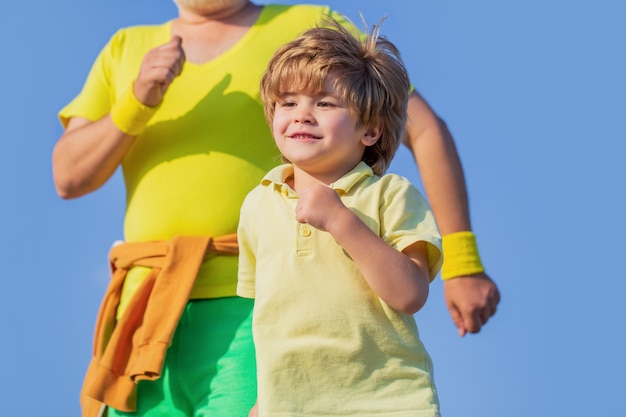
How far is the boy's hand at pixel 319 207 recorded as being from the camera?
7.43ft

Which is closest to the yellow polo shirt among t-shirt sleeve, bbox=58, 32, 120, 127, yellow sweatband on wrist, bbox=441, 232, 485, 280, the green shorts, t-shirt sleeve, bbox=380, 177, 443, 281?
t-shirt sleeve, bbox=380, 177, 443, 281

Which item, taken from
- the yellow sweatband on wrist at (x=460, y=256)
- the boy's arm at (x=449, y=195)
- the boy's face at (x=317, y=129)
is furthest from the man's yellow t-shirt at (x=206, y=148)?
the boy's face at (x=317, y=129)

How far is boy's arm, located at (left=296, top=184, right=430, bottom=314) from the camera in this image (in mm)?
2258

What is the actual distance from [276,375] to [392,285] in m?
0.31

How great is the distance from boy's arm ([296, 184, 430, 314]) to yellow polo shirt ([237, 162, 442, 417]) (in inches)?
2.1

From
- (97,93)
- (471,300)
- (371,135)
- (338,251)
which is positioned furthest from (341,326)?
(97,93)

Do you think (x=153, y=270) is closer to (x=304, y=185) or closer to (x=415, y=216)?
(x=304, y=185)

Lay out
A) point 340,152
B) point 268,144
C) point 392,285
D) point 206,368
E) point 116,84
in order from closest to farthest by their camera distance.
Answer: point 392,285, point 340,152, point 206,368, point 268,144, point 116,84

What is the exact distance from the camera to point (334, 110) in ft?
Answer: 7.91

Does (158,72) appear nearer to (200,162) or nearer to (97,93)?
(200,162)

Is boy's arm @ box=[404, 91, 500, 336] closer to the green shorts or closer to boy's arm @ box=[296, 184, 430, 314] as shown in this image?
the green shorts

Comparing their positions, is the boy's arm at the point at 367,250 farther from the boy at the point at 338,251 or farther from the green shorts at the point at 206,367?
the green shorts at the point at 206,367

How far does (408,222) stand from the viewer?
2350 millimetres

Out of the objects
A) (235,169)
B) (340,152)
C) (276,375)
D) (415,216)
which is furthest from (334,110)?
(235,169)
